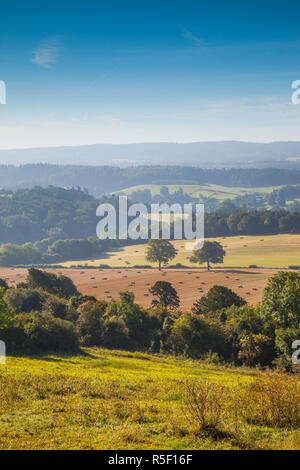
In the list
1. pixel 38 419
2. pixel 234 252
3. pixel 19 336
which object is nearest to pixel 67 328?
pixel 19 336

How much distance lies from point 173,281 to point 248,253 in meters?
52.9

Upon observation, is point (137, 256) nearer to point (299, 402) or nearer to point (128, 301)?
point (128, 301)

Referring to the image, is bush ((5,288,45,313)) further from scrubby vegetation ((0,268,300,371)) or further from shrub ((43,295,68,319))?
shrub ((43,295,68,319))

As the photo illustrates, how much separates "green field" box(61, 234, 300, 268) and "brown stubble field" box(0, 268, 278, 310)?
1259 cm

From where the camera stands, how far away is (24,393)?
15750 millimetres

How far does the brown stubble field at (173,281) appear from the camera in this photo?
3526 inches

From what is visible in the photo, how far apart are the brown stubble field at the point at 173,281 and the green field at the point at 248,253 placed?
1259 centimetres

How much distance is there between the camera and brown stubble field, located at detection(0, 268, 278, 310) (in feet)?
294

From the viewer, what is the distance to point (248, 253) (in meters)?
146

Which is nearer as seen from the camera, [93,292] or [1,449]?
[1,449]

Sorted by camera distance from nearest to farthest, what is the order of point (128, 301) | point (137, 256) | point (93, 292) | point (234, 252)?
point (128, 301) → point (93, 292) → point (234, 252) → point (137, 256)

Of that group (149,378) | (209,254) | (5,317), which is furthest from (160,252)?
(149,378)

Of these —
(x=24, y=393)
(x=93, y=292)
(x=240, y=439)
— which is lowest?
(x=93, y=292)
